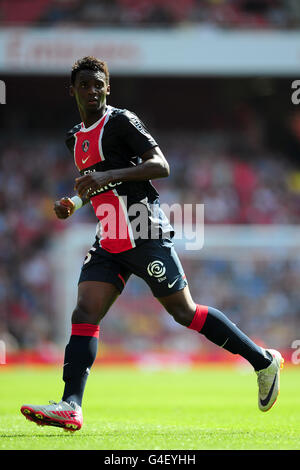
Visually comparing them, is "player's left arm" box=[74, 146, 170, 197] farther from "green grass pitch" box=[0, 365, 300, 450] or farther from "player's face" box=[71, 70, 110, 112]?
"green grass pitch" box=[0, 365, 300, 450]

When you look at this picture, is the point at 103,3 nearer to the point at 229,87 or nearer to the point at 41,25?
the point at 41,25

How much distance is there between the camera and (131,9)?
65.9 feet

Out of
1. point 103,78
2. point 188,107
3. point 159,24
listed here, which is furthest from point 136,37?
point 103,78

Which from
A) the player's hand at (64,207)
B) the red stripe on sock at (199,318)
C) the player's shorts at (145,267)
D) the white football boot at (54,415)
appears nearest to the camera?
the white football boot at (54,415)

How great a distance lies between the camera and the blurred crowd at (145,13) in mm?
19234

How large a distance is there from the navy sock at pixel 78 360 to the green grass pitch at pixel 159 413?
0.25 metres

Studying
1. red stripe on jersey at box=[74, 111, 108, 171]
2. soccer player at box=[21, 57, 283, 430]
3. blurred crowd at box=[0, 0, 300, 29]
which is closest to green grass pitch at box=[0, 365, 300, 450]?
soccer player at box=[21, 57, 283, 430]

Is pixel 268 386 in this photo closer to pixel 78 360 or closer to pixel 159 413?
pixel 78 360

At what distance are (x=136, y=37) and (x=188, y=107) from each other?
13.0ft

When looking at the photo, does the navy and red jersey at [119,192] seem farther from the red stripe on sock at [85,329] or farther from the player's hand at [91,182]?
the red stripe on sock at [85,329]

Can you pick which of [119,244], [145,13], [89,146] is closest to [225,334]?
[119,244]

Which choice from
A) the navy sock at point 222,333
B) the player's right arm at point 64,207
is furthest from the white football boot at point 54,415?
the player's right arm at point 64,207
